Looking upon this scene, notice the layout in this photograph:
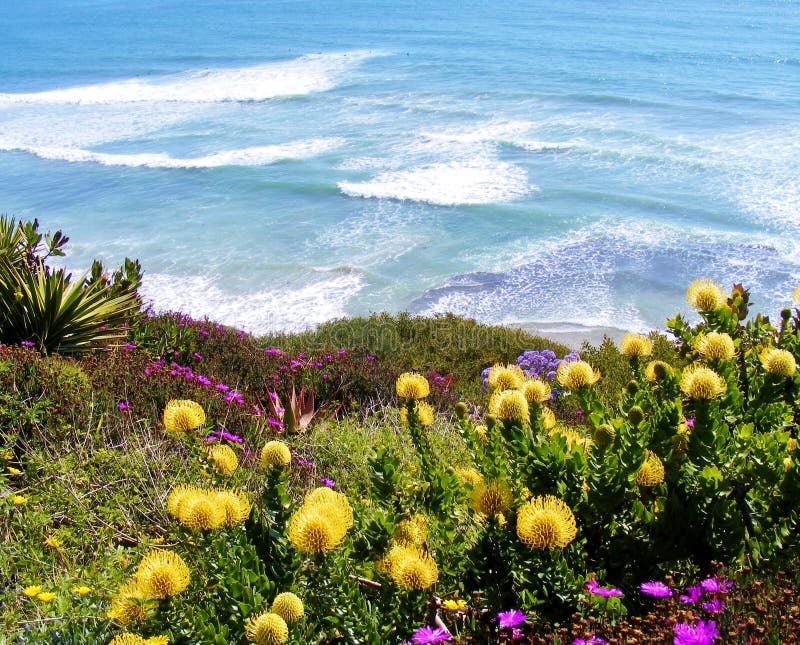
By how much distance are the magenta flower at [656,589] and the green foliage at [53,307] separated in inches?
221

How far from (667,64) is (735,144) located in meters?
13.6

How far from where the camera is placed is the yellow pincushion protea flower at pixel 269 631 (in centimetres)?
233

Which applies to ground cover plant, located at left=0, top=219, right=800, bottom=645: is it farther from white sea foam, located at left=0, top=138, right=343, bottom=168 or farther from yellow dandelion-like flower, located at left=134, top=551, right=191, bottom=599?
white sea foam, located at left=0, top=138, right=343, bottom=168

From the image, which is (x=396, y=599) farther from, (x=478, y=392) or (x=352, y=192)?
(x=352, y=192)

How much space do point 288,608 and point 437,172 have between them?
2044cm

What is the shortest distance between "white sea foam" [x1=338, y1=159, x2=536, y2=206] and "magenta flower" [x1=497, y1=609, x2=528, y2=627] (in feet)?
57.7

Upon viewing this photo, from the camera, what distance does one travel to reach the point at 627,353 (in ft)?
12.2

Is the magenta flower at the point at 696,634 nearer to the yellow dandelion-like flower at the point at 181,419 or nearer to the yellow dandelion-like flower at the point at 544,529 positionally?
the yellow dandelion-like flower at the point at 544,529

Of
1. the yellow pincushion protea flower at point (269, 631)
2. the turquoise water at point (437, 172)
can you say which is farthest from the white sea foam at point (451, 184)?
the yellow pincushion protea flower at point (269, 631)

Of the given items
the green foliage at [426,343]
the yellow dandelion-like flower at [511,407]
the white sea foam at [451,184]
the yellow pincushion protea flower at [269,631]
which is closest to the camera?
the yellow pincushion protea flower at [269,631]

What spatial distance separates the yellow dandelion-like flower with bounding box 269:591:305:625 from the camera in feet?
7.98

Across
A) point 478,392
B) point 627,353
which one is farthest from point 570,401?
point 627,353

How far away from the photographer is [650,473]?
9.78 feet

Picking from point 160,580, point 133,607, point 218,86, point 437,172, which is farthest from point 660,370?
point 218,86
